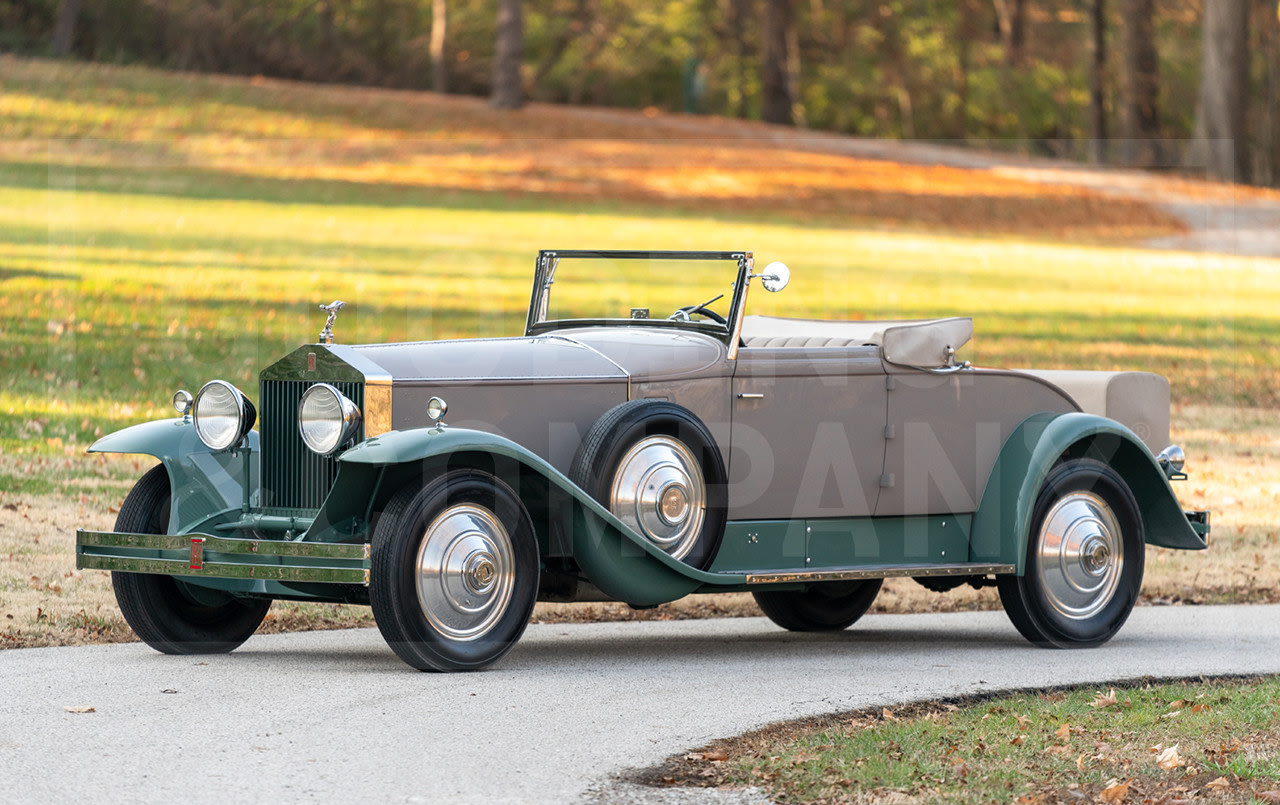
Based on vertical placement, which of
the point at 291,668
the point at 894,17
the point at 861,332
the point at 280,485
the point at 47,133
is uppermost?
the point at 894,17

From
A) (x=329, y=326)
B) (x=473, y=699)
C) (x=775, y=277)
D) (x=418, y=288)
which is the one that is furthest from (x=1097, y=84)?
(x=473, y=699)

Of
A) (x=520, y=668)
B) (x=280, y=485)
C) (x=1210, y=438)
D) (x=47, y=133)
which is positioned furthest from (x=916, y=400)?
(x=47, y=133)

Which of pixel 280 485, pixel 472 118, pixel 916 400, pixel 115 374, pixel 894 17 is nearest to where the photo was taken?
pixel 280 485

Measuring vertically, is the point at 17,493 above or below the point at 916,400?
below

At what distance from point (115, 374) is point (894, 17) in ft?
146

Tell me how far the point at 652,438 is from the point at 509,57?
31.6 metres

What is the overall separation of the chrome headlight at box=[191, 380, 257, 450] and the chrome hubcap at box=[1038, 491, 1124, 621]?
377 cm

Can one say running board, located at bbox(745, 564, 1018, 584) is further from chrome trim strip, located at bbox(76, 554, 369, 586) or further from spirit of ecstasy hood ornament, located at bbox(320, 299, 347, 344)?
spirit of ecstasy hood ornament, located at bbox(320, 299, 347, 344)

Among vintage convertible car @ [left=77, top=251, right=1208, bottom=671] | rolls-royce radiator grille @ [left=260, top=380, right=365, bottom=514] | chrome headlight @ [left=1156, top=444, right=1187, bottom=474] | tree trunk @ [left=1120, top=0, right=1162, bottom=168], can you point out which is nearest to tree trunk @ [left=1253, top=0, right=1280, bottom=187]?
tree trunk @ [left=1120, top=0, right=1162, bottom=168]

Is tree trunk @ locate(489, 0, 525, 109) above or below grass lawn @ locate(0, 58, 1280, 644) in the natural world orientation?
above

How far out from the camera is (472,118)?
37688mm

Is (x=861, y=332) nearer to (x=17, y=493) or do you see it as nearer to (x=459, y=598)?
(x=459, y=598)

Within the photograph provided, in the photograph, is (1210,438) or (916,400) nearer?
(916,400)

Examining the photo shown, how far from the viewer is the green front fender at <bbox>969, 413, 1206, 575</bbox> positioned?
27.6 ft
